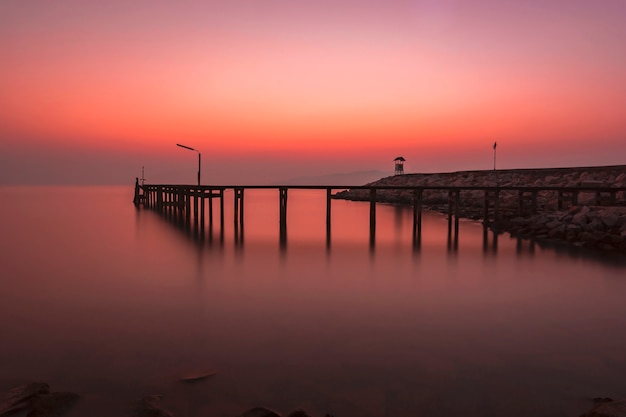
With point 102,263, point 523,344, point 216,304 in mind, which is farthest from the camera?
point 102,263

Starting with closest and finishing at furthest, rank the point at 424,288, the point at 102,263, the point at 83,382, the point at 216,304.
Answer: the point at 83,382, the point at 216,304, the point at 424,288, the point at 102,263

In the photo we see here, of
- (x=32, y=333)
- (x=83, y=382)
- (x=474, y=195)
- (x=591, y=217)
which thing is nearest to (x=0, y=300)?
(x=32, y=333)

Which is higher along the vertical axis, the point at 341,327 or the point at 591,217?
the point at 591,217

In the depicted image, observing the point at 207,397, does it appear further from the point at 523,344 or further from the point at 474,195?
the point at 474,195

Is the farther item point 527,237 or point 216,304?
point 527,237

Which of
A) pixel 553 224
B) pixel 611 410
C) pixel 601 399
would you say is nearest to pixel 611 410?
pixel 611 410

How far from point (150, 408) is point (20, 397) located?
1797mm

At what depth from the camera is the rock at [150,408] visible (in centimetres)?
563

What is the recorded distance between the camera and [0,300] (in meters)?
11.9

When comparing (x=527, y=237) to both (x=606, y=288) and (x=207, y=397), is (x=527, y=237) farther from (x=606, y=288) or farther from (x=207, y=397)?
(x=207, y=397)

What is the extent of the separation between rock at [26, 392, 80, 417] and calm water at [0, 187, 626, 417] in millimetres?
220

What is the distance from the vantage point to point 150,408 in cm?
580

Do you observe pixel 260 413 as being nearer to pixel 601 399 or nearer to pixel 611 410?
pixel 611 410

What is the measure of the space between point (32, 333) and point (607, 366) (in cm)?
1077
